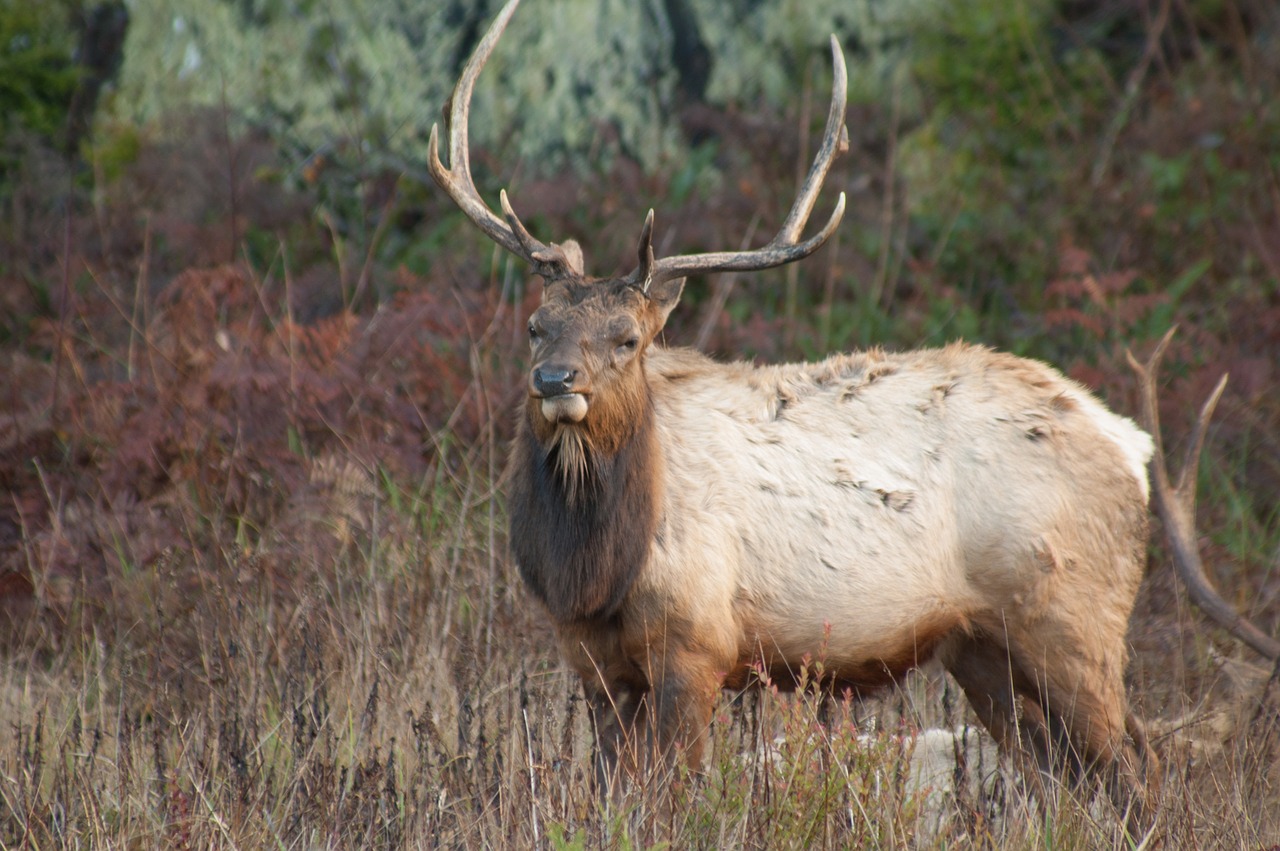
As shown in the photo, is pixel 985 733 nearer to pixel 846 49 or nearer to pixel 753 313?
pixel 753 313

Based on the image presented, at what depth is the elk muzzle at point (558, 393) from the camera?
13.8 ft

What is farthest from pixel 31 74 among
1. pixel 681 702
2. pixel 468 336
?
pixel 681 702

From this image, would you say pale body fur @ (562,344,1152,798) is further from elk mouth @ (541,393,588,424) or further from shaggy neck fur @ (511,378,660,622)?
elk mouth @ (541,393,588,424)

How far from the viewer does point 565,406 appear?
4.25m

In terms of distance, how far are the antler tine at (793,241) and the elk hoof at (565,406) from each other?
672 mm

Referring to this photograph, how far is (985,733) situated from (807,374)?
165 cm

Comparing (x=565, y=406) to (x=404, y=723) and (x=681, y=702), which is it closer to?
(x=681, y=702)

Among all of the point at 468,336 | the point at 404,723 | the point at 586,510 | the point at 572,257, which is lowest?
the point at 404,723

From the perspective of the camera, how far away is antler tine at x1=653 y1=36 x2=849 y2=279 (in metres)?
4.73

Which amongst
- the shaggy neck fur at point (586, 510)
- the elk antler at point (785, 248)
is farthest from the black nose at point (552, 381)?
the elk antler at point (785, 248)

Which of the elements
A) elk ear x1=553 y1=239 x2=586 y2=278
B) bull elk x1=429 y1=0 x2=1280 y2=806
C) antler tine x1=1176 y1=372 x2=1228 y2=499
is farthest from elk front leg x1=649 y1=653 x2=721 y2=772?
antler tine x1=1176 y1=372 x2=1228 y2=499

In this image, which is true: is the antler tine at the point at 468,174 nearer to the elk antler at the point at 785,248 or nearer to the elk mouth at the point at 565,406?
the elk antler at the point at 785,248

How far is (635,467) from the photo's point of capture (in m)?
4.53

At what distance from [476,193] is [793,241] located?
46.6 inches
